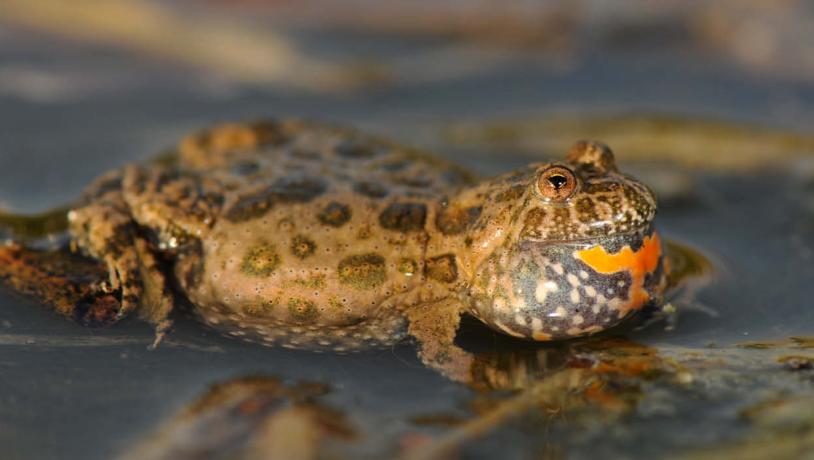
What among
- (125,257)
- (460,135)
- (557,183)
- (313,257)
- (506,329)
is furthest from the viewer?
(460,135)

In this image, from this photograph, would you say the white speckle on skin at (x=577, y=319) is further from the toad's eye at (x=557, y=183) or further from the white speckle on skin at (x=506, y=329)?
the toad's eye at (x=557, y=183)

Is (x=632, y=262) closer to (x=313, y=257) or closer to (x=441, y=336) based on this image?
(x=441, y=336)

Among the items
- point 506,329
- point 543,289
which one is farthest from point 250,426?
point 543,289

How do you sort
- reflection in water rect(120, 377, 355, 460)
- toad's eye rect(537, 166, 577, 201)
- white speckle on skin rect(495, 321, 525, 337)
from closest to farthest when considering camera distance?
1. reflection in water rect(120, 377, 355, 460)
2. toad's eye rect(537, 166, 577, 201)
3. white speckle on skin rect(495, 321, 525, 337)

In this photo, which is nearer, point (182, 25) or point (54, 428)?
point (54, 428)

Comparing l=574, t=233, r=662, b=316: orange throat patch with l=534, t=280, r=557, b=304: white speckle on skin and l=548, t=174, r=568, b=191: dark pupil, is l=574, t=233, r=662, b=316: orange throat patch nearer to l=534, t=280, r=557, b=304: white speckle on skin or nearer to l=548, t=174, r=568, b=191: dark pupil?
l=534, t=280, r=557, b=304: white speckle on skin

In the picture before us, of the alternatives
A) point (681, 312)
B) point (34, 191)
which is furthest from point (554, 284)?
point (34, 191)

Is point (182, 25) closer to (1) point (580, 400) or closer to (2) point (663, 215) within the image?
(2) point (663, 215)

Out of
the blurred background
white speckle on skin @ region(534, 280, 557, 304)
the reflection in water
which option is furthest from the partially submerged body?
the reflection in water
